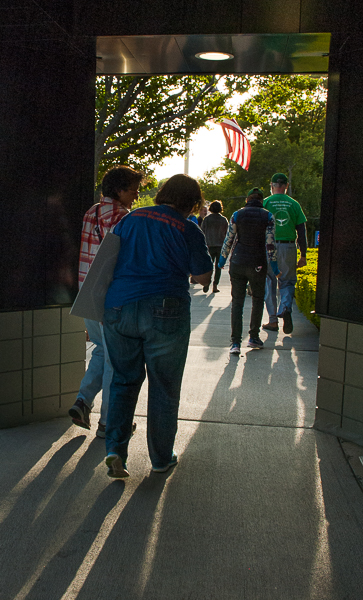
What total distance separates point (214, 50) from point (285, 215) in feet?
12.1

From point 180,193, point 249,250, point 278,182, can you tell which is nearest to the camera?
point 180,193

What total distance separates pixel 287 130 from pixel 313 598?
52536 mm

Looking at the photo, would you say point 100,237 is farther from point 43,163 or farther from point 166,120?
point 166,120

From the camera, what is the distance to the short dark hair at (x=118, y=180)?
13.8ft

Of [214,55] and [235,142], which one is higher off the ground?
[235,142]

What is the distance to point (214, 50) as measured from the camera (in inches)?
190

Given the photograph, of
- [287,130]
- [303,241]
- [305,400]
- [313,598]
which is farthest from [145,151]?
[287,130]

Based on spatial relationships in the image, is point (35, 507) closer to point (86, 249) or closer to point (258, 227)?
point (86, 249)

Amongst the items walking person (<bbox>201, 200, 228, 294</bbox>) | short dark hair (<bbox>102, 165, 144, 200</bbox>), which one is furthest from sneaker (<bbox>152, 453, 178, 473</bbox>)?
walking person (<bbox>201, 200, 228, 294</bbox>)

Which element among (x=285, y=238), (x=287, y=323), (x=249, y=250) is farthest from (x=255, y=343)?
(x=285, y=238)

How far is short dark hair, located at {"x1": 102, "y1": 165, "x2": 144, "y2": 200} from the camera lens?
166 inches

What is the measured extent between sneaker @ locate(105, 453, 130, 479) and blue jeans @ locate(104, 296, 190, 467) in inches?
2.0

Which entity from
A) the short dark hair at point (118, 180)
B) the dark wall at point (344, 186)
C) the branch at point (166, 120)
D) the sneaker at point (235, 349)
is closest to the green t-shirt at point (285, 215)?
the sneaker at point (235, 349)

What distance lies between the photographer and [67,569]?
2705mm
